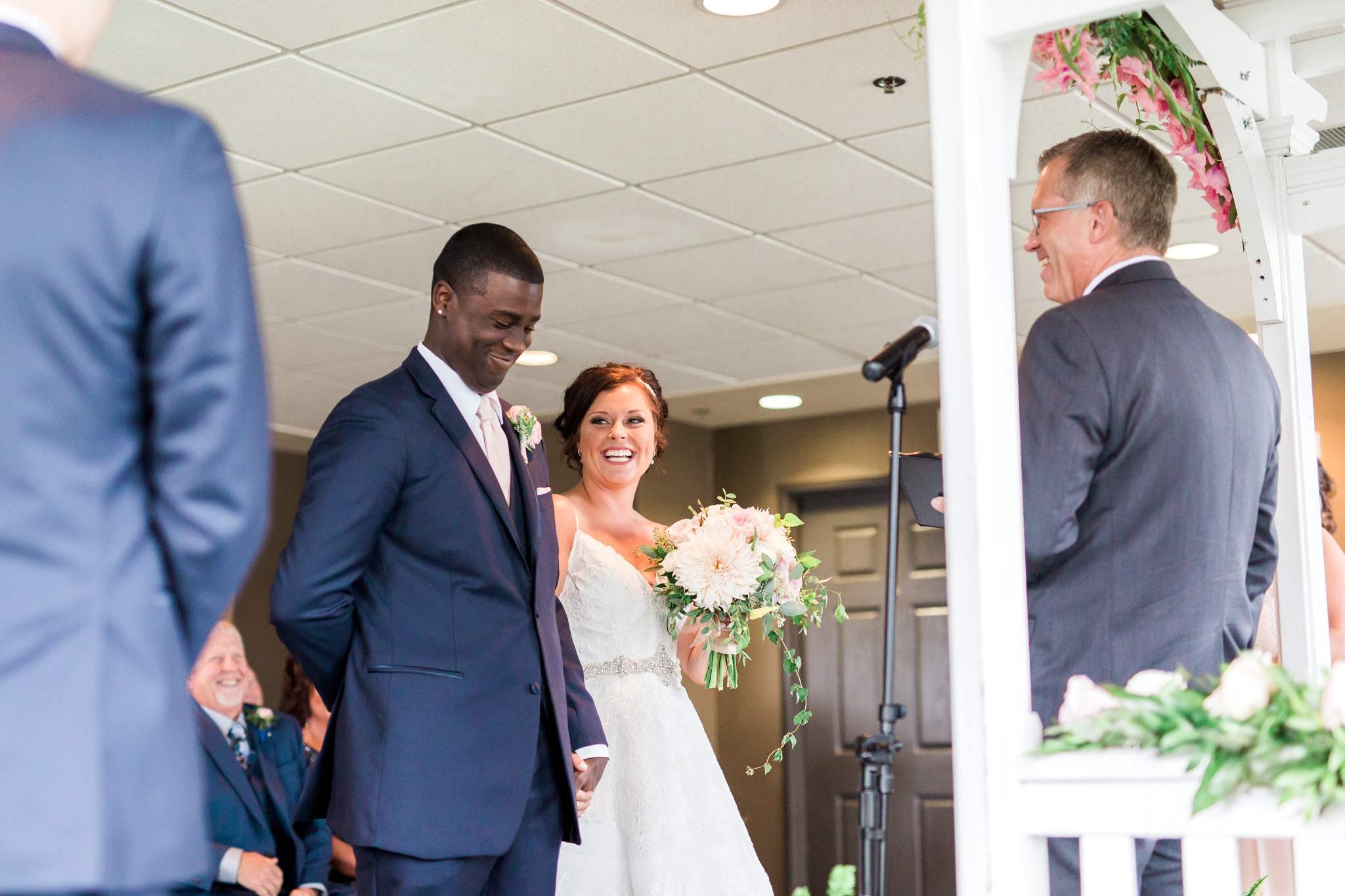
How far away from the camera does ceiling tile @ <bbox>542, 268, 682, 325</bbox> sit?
5672 mm

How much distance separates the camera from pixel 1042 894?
1.79m

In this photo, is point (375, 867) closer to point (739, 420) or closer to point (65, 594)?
point (65, 594)

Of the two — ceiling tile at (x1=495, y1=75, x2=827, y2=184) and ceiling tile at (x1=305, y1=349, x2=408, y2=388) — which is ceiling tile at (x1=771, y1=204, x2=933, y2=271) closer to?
ceiling tile at (x1=495, y1=75, x2=827, y2=184)

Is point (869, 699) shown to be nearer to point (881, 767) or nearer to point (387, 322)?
point (387, 322)

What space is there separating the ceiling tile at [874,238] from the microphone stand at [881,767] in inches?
128

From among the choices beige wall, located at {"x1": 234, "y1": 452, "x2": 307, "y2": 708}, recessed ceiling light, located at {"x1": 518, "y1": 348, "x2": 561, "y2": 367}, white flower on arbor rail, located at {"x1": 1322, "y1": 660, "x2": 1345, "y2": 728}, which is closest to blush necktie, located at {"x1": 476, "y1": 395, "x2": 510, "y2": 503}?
white flower on arbor rail, located at {"x1": 1322, "y1": 660, "x2": 1345, "y2": 728}

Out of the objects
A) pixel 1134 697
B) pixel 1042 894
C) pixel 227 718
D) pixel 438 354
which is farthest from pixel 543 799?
pixel 227 718

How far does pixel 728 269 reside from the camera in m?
5.61

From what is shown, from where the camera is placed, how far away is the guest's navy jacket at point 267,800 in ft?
14.6

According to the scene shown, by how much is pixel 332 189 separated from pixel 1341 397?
4.88m

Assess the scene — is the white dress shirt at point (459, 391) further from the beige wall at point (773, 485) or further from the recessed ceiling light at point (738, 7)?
the beige wall at point (773, 485)

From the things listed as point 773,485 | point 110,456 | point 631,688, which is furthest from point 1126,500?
point 773,485

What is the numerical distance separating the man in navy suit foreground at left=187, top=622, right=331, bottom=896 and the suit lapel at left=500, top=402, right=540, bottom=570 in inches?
69.5

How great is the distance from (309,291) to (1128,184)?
13.4ft
